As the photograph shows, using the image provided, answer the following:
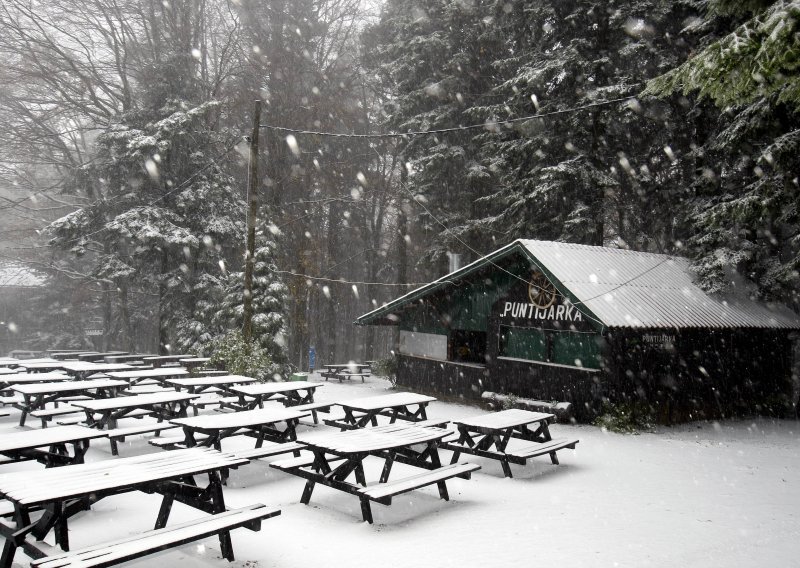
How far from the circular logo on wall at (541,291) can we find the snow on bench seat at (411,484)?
25.5ft

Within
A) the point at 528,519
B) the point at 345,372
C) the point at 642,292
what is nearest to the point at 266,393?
the point at 528,519

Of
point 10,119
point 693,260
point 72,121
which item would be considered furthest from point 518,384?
point 72,121

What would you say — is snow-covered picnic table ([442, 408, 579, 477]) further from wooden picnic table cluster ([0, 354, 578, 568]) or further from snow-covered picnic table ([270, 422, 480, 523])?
snow-covered picnic table ([270, 422, 480, 523])

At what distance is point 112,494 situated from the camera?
522 centimetres

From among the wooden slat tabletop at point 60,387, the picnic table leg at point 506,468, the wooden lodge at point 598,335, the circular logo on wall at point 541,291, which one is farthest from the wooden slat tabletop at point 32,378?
the circular logo on wall at point 541,291

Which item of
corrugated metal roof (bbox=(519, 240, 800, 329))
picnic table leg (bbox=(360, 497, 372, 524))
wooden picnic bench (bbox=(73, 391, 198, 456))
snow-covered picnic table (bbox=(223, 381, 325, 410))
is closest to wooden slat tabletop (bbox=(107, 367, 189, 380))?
snow-covered picnic table (bbox=(223, 381, 325, 410))

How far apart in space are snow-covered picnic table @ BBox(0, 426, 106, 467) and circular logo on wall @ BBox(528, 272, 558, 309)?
36.2ft

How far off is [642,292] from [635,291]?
24 cm

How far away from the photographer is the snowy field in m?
5.98

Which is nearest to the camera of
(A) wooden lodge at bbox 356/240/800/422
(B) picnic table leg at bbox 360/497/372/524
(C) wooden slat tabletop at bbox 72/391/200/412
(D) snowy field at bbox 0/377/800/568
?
(D) snowy field at bbox 0/377/800/568

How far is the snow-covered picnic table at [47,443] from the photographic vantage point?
257 inches

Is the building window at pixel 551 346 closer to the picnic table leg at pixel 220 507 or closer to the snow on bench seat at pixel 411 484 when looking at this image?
the snow on bench seat at pixel 411 484

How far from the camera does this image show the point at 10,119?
27641mm

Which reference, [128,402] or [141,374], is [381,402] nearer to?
[128,402]
